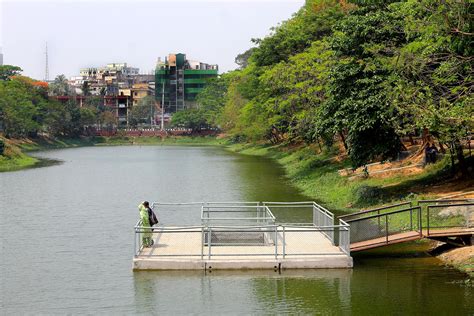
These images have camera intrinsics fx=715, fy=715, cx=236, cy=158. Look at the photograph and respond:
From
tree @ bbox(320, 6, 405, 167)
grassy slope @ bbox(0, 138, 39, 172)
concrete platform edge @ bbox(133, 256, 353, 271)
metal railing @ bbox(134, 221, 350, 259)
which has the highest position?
tree @ bbox(320, 6, 405, 167)

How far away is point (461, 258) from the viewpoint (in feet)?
83.3

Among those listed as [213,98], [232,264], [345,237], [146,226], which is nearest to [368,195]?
[345,237]

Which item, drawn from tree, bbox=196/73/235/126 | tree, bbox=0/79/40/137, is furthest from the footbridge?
tree, bbox=196/73/235/126

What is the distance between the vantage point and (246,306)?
21.0 meters

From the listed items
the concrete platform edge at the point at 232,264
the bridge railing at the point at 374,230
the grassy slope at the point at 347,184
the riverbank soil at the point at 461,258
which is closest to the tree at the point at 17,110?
the grassy slope at the point at 347,184

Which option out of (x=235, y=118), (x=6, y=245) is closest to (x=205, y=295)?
(x=6, y=245)

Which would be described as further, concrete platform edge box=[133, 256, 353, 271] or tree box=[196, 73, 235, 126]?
tree box=[196, 73, 235, 126]

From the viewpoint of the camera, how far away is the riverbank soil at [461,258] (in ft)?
80.4

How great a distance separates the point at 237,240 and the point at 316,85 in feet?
103

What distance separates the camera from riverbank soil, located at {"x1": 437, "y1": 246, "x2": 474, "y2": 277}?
2452 cm

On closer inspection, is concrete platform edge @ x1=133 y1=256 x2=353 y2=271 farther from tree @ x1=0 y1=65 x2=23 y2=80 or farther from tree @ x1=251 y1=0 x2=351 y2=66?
tree @ x1=0 y1=65 x2=23 y2=80

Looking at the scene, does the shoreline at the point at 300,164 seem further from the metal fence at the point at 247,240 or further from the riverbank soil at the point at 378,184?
the metal fence at the point at 247,240

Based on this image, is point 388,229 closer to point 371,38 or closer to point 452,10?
point 452,10

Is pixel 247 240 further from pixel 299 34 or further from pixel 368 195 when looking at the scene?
pixel 299 34
